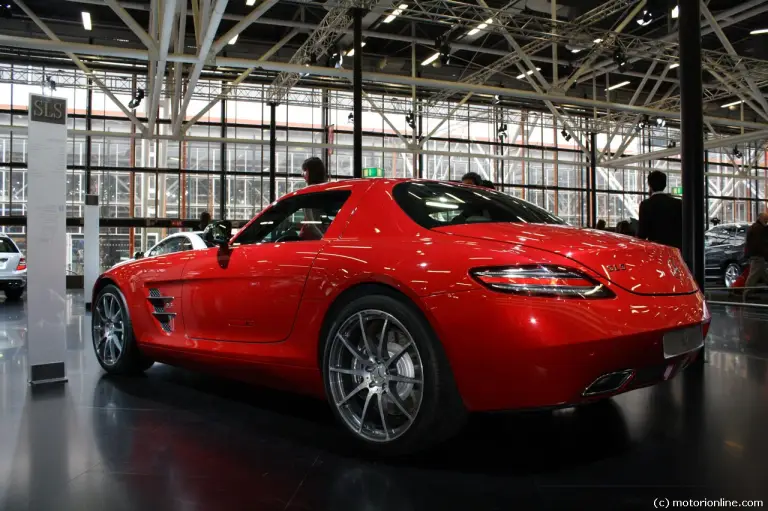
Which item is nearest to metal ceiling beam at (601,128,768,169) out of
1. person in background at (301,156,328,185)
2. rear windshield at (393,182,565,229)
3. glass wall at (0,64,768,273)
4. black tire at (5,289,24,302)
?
glass wall at (0,64,768,273)

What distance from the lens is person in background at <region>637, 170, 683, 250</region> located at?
521cm

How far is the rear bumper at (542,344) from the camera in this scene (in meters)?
2.11

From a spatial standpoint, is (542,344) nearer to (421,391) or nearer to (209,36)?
(421,391)

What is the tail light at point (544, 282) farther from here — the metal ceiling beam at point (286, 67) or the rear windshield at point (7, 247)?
the rear windshield at point (7, 247)

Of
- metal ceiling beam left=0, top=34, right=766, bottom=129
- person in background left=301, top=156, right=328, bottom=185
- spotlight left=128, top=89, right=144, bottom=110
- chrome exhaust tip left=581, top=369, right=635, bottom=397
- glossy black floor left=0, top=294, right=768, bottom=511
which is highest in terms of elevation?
spotlight left=128, top=89, right=144, bottom=110

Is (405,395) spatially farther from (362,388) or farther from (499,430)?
(499,430)

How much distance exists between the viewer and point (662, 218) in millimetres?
5227

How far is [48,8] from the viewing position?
15961 millimetres

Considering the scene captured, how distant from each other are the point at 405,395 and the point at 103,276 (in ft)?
→ 9.43

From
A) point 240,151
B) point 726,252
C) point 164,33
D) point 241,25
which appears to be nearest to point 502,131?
→ point 240,151

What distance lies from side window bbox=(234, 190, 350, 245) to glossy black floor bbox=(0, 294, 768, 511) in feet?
3.17

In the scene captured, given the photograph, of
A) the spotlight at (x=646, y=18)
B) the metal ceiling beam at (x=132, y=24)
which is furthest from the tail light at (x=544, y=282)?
the spotlight at (x=646, y=18)

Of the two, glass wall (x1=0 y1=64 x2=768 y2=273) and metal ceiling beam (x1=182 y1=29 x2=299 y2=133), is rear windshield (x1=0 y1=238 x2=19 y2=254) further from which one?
glass wall (x1=0 y1=64 x2=768 y2=273)

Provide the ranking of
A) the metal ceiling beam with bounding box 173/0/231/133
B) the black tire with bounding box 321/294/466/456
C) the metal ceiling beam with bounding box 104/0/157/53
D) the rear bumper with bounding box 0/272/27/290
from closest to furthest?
the black tire with bounding box 321/294/466/456
the metal ceiling beam with bounding box 173/0/231/133
the metal ceiling beam with bounding box 104/0/157/53
the rear bumper with bounding box 0/272/27/290
